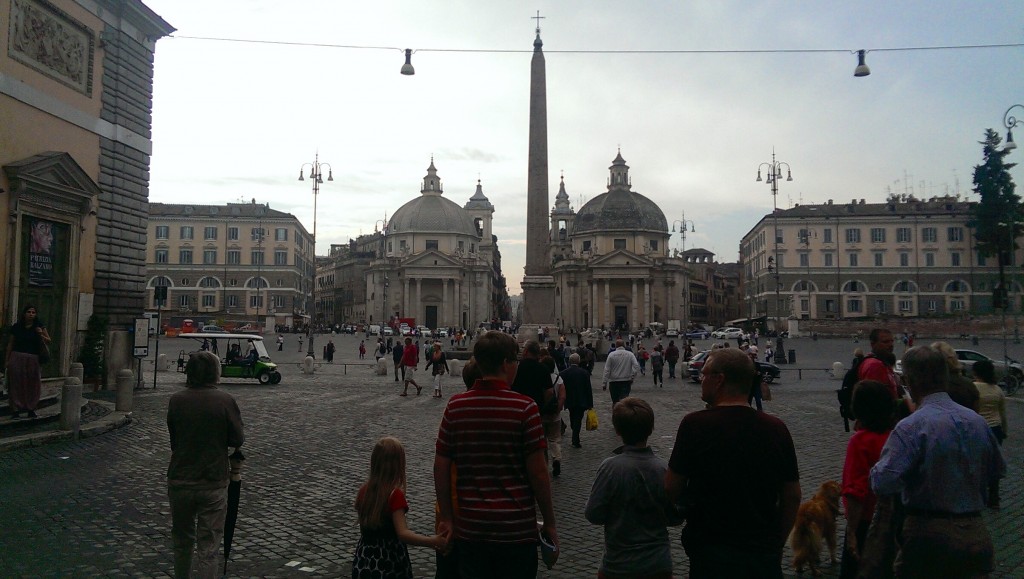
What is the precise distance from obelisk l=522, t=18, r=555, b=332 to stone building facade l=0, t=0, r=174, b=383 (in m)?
14.7

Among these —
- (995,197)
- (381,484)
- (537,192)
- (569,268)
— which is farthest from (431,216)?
(381,484)

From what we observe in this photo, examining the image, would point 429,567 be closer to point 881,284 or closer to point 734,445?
point 734,445

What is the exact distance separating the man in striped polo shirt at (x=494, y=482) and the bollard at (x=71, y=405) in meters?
9.83

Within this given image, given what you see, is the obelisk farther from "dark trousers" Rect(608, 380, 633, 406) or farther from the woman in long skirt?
the woman in long skirt

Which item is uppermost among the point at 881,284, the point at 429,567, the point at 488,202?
the point at 488,202

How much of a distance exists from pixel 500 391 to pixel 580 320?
3146 inches

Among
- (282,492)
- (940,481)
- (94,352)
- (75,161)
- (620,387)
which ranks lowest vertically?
(282,492)

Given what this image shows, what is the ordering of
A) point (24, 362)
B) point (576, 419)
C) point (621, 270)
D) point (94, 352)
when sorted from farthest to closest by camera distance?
1. point (621, 270)
2. point (94, 352)
3. point (24, 362)
4. point (576, 419)

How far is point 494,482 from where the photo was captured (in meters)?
3.31

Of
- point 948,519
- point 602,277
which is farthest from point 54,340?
point 602,277

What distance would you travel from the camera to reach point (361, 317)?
3819 inches

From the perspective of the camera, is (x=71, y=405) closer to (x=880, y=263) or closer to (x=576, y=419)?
(x=576, y=419)

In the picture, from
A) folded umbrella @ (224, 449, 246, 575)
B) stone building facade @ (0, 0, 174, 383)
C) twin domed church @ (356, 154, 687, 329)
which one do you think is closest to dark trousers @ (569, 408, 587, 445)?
folded umbrella @ (224, 449, 246, 575)

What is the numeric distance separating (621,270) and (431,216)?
87.2 ft
